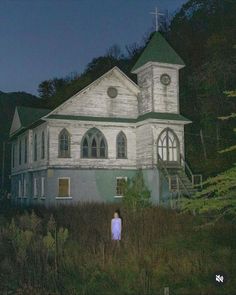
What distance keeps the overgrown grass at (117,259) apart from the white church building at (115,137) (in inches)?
364

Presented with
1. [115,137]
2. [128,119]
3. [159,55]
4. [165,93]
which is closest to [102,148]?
[115,137]

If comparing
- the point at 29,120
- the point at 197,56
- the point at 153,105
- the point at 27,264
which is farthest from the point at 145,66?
the point at 27,264

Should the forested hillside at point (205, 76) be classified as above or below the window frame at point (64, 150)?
above

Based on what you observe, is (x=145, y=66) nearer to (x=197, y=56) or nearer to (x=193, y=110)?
(x=193, y=110)

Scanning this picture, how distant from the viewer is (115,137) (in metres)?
31.0

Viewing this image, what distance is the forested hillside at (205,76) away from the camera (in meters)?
33.9

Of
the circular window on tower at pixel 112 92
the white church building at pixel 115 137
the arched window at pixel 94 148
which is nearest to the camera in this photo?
the white church building at pixel 115 137

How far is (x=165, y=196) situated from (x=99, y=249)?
15074 mm

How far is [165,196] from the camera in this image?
29.4 m

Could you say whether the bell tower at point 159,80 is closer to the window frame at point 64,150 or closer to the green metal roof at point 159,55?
the green metal roof at point 159,55

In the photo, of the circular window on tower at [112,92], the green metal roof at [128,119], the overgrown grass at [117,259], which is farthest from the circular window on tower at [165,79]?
the overgrown grass at [117,259]

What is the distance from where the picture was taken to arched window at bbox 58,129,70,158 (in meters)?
29.6

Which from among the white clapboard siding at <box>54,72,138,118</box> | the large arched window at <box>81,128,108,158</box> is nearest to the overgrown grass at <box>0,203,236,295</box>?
the large arched window at <box>81,128,108,158</box>

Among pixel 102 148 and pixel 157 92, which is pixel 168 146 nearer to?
pixel 157 92
